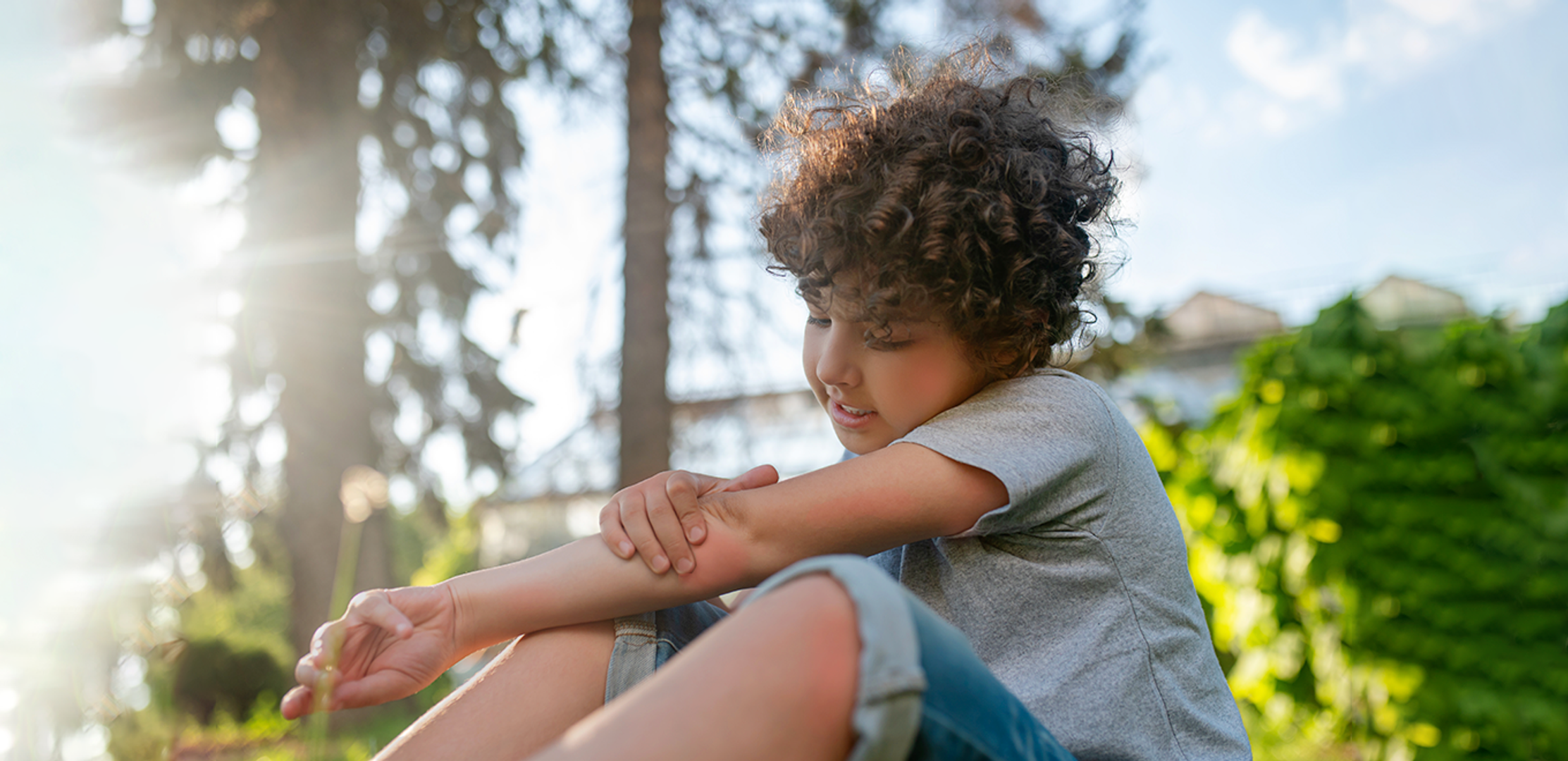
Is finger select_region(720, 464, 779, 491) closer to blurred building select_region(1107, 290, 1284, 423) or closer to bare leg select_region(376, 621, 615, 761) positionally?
bare leg select_region(376, 621, 615, 761)

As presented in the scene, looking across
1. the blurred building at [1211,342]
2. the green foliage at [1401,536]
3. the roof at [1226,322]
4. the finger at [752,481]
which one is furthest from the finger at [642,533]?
the roof at [1226,322]

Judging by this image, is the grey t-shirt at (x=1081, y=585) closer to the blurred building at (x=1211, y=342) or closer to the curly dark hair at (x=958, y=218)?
the curly dark hair at (x=958, y=218)

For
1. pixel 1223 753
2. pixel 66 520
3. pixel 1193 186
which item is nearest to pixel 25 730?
pixel 66 520

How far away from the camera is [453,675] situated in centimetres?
565

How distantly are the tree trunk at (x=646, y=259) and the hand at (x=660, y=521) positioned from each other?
2.80 meters

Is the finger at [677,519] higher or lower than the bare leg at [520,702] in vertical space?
higher

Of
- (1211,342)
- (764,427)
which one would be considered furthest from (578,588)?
(1211,342)

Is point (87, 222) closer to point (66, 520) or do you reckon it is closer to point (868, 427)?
point (66, 520)

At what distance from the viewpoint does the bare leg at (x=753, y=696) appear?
58 centimetres

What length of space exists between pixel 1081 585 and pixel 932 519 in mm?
211

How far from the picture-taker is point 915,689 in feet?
2.10

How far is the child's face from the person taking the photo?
1.23 m

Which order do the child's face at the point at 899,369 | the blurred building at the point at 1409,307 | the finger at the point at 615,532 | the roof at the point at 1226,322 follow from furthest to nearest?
the roof at the point at 1226,322 → the blurred building at the point at 1409,307 → the child's face at the point at 899,369 → the finger at the point at 615,532

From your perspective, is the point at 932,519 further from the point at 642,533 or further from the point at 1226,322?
the point at 1226,322
